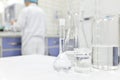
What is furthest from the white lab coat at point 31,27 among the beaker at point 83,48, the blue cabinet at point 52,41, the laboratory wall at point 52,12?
the beaker at point 83,48

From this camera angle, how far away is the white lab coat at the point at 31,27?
2250 millimetres

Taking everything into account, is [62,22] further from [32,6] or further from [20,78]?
[32,6]

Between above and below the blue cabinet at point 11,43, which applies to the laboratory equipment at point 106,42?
above

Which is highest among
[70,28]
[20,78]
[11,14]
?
[11,14]

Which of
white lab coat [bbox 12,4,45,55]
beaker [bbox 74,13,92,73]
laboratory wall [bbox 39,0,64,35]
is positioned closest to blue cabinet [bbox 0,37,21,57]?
white lab coat [bbox 12,4,45,55]

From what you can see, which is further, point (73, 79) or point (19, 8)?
point (19, 8)

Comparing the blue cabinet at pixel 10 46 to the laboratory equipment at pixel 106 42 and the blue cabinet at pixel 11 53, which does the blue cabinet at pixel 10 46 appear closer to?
the blue cabinet at pixel 11 53

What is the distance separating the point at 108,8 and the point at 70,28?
0.56ft

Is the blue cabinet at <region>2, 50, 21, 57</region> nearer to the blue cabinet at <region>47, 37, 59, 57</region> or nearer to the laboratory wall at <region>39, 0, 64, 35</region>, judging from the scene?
the blue cabinet at <region>47, 37, 59, 57</region>

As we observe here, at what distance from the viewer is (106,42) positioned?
0.57 metres

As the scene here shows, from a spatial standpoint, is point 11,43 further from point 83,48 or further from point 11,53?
point 83,48

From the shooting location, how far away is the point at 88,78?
431 mm

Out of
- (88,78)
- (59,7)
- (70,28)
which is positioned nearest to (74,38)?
(70,28)

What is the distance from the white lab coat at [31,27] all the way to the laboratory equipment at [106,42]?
1735 millimetres
